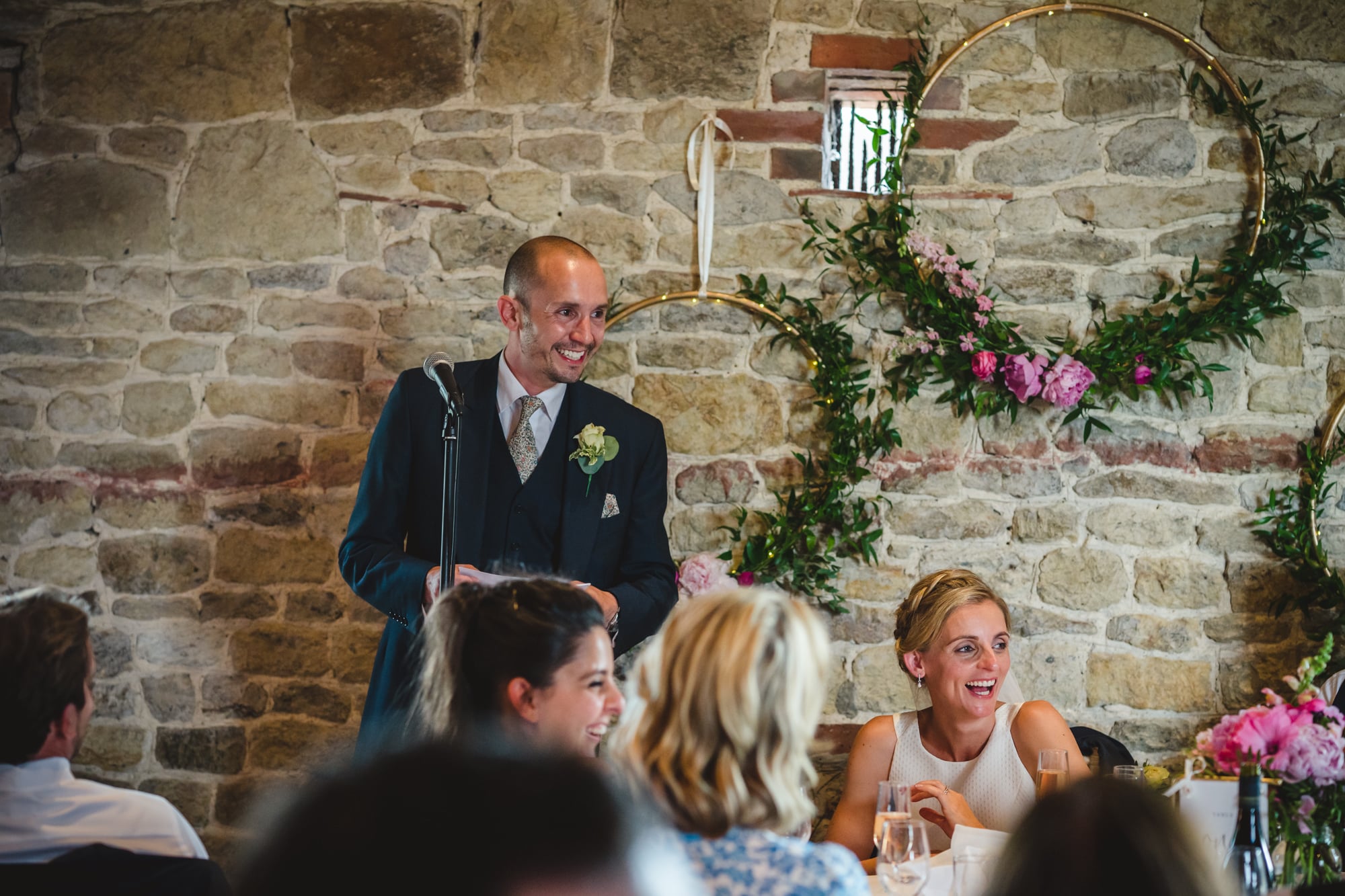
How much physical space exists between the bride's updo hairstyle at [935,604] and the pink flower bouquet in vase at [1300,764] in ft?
3.21

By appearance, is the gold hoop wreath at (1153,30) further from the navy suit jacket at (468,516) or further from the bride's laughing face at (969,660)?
the bride's laughing face at (969,660)

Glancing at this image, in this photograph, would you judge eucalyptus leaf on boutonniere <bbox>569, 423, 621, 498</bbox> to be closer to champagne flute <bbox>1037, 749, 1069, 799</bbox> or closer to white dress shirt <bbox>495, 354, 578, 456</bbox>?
white dress shirt <bbox>495, 354, 578, 456</bbox>

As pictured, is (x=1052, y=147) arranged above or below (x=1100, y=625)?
above

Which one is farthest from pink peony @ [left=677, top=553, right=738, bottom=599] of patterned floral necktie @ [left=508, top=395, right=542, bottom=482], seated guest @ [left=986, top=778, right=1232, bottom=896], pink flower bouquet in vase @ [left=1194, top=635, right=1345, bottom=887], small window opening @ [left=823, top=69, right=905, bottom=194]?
seated guest @ [left=986, top=778, right=1232, bottom=896]

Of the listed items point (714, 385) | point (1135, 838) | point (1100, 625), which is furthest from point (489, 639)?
point (1100, 625)

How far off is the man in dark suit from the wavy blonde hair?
4.47ft

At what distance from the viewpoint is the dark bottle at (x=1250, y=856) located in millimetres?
1840

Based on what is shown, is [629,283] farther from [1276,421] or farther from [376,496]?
[1276,421]

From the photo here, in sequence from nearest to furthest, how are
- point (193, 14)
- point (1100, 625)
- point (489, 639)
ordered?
point (489, 639) < point (1100, 625) < point (193, 14)

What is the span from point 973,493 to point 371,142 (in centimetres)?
226

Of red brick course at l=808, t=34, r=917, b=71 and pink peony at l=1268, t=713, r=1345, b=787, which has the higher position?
red brick course at l=808, t=34, r=917, b=71

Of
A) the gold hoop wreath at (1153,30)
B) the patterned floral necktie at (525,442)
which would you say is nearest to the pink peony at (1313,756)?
the patterned floral necktie at (525,442)

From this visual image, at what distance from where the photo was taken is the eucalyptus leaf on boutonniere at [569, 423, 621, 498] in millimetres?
3145

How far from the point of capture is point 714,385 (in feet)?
12.2
